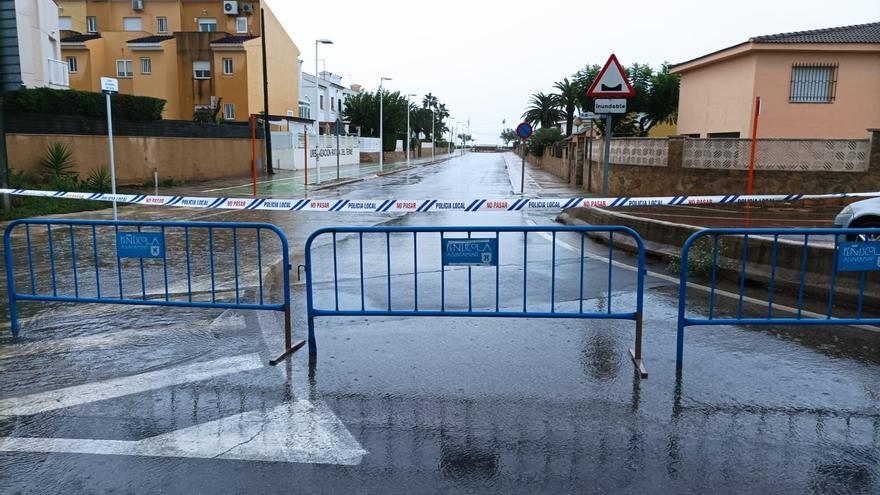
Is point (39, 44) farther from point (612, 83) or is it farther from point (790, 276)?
point (790, 276)

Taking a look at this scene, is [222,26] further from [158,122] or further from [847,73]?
[847,73]

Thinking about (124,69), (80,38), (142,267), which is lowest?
(142,267)

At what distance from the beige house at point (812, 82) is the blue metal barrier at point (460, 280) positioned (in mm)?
15199

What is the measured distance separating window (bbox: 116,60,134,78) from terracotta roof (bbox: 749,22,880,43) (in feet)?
150

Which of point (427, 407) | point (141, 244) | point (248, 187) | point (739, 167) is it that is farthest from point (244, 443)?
point (248, 187)

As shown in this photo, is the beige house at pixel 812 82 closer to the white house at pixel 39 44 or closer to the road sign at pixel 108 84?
the road sign at pixel 108 84

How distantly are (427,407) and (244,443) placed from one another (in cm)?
128

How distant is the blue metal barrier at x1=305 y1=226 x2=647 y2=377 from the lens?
19.2 ft

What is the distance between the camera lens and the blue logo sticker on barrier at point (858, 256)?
565 centimetres

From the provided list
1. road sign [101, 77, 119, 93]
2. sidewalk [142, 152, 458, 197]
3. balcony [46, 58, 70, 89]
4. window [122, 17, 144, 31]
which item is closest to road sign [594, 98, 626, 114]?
road sign [101, 77, 119, 93]

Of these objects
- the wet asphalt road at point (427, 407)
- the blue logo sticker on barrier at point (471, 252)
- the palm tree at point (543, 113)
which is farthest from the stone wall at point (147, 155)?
the palm tree at point (543, 113)

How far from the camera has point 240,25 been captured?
5831 cm

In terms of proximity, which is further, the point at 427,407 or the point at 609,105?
the point at 609,105

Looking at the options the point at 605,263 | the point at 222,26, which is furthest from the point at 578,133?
the point at 222,26
